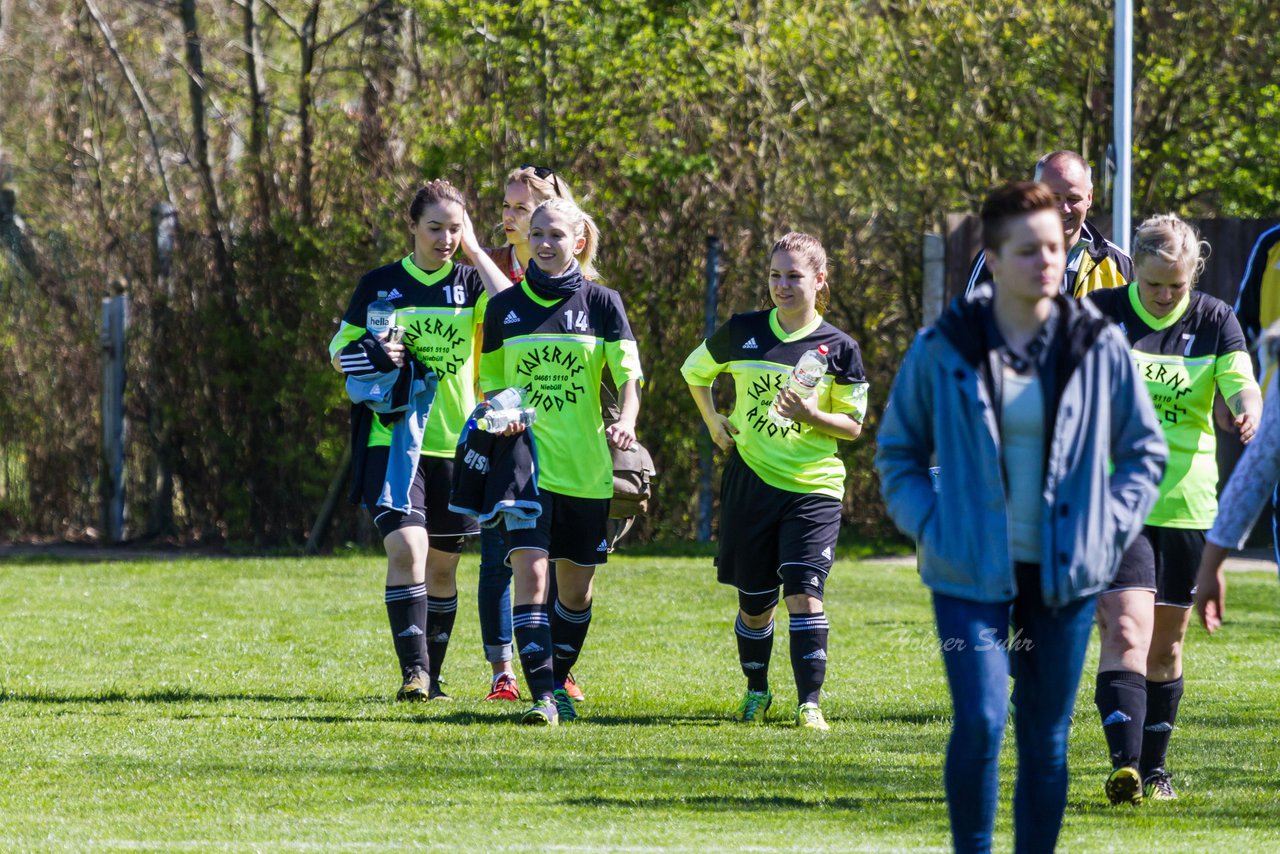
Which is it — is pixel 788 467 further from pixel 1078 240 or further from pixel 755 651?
pixel 1078 240

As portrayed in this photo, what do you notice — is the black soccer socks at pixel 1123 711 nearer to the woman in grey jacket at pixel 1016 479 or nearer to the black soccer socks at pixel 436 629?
the woman in grey jacket at pixel 1016 479

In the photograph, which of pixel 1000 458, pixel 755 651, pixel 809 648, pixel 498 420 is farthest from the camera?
pixel 755 651

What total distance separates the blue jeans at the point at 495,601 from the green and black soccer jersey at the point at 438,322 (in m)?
0.50

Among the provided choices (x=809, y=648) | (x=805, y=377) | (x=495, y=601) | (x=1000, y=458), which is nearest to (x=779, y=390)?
(x=805, y=377)

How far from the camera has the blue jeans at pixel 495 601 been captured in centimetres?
779

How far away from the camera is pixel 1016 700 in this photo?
14.0 feet

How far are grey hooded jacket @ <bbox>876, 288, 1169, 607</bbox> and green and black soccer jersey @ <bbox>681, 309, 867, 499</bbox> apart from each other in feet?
9.42

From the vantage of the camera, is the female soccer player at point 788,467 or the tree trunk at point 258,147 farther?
the tree trunk at point 258,147

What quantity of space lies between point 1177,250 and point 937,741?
2.20 m

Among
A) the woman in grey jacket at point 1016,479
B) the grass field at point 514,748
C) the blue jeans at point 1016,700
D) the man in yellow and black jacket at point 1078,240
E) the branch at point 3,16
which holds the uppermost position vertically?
the branch at point 3,16

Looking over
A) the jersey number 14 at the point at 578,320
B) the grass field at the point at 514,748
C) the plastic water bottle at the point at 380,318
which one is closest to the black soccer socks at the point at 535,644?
the grass field at the point at 514,748

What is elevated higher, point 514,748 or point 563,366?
point 563,366

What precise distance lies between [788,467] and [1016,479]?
2997 millimetres

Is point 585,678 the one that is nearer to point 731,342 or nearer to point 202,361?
point 731,342
